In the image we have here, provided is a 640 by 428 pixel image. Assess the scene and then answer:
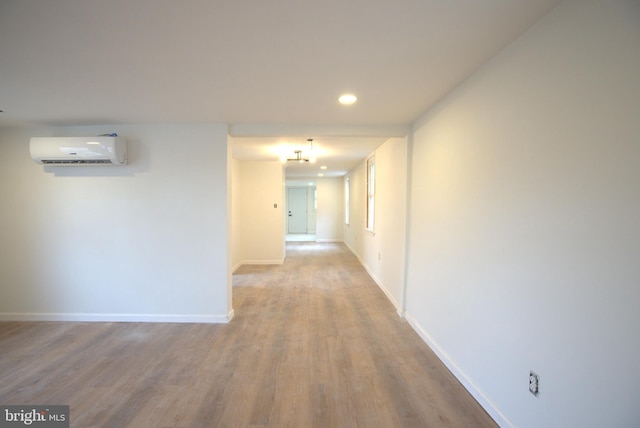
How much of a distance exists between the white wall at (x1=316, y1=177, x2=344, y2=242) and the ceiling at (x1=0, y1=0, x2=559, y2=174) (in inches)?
284

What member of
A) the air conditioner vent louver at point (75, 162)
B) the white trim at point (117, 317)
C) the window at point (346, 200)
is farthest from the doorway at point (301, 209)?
the air conditioner vent louver at point (75, 162)

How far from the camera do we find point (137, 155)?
3.37 metres

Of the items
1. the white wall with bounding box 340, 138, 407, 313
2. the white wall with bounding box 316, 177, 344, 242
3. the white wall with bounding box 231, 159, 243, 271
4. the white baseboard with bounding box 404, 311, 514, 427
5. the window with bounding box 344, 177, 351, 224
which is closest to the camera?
the white baseboard with bounding box 404, 311, 514, 427

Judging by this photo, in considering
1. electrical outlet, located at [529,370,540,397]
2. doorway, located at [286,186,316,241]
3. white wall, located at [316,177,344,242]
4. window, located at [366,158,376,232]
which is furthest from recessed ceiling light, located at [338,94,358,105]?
doorway, located at [286,186,316,241]

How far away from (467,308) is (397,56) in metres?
1.81

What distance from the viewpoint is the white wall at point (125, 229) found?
3.37 metres

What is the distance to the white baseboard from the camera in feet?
5.89

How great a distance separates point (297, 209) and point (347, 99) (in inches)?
403

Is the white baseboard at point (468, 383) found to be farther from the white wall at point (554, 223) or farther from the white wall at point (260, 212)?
the white wall at point (260, 212)

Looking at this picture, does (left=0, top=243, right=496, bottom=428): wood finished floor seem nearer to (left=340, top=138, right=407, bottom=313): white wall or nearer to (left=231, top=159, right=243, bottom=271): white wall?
(left=340, top=138, right=407, bottom=313): white wall

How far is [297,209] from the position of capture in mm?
12656

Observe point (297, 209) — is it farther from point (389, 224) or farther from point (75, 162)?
point (75, 162)

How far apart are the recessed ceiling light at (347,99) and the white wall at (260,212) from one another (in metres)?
3.99

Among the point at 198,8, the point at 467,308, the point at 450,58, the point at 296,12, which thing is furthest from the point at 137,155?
the point at 467,308
